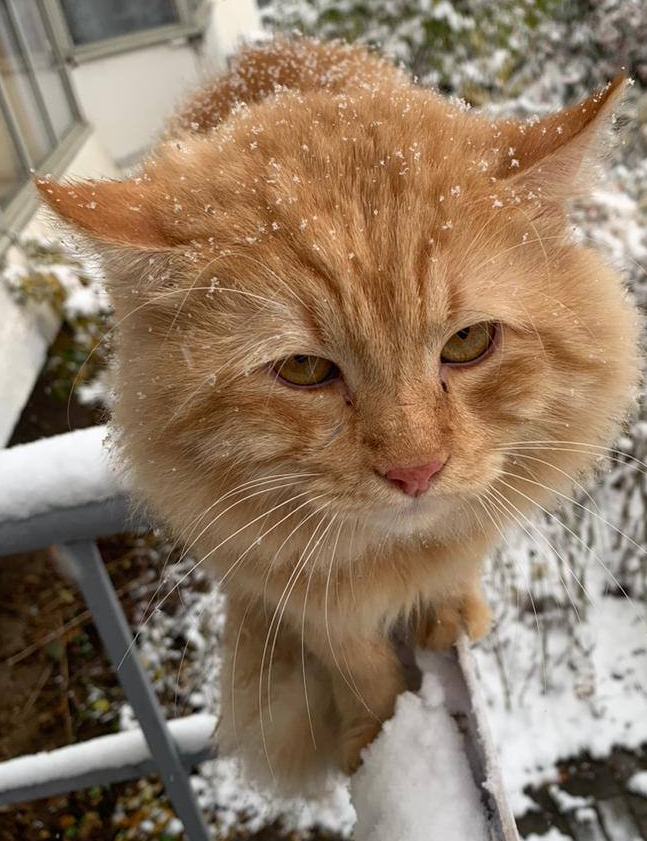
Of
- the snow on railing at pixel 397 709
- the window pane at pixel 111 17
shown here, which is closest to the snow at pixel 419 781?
the snow on railing at pixel 397 709

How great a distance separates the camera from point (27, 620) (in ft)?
9.40

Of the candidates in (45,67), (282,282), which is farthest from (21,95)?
(282,282)

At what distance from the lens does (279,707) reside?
4.20 ft

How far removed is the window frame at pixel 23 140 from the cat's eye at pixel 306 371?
2.52 meters

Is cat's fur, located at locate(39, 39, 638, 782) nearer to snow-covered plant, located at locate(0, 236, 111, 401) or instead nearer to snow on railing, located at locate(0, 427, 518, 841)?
snow on railing, located at locate(0, 427, 518, 841)

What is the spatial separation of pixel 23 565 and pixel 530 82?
369 centimetres

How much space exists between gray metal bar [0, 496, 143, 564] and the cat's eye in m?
0.37

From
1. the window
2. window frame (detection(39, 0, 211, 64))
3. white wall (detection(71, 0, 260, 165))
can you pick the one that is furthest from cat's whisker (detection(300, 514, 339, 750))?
window frame (detection(39, 0, 211, 64))

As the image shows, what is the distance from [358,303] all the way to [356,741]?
0.76 meters

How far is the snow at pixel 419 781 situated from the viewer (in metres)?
0.84

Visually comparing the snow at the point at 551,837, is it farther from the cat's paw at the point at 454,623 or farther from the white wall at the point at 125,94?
the white wall at the point at 125,94

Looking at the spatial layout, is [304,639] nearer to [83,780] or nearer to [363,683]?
[363,683]

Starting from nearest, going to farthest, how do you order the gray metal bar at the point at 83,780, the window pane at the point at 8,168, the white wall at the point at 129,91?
1. the gray metal bar at the point at 83,780
2. the window pane at the point at 8,168
3. the white wall at the point at 129,91

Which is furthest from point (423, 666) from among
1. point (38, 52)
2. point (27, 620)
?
point (38, 52)
